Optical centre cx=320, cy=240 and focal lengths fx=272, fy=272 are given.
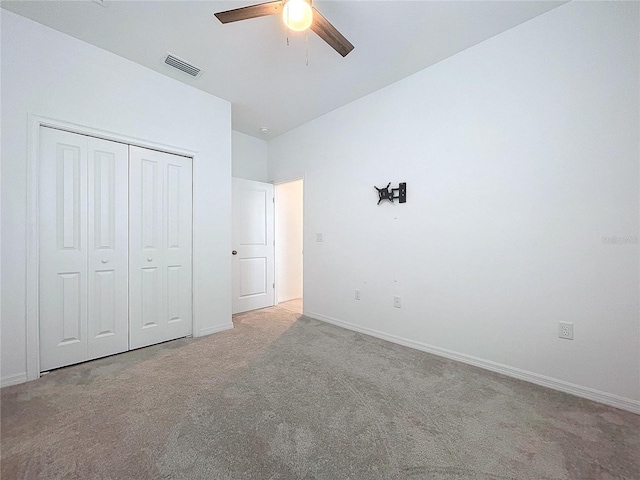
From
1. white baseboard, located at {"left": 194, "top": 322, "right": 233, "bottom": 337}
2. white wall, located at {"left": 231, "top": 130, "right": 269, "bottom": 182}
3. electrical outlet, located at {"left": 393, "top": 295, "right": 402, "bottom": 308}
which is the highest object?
white wall, located at {"left": 231, "top": 130, "right": 269, "bottom": 182}

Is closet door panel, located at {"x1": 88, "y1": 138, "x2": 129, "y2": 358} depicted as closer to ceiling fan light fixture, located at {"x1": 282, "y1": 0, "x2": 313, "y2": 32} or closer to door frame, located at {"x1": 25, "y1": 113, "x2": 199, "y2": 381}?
door frame, located at {"x1": 25, "y1": 113, "x2": 199, "y2": 381}

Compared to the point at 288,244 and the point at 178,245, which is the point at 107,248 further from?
the point at 288,244

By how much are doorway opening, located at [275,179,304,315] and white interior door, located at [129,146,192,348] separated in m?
1.71

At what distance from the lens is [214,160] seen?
3186mm

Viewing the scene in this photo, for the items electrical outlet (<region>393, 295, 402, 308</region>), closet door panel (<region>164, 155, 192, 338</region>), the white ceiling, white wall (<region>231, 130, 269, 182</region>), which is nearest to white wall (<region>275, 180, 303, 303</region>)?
white wall (<region>231, 130, 269, 182</region>)

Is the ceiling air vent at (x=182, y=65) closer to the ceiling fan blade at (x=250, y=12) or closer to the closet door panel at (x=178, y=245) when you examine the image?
the closet door panel at (x=178, y=245)

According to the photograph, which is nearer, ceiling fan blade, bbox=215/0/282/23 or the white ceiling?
ceiling fan blade, bbox=215/0/282/23

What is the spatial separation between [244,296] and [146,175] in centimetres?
210

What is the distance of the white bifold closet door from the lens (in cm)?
220

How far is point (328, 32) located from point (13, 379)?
11.1 ft

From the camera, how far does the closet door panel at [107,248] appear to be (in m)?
2.41

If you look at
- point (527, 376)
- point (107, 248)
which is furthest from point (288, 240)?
point (527, 376)

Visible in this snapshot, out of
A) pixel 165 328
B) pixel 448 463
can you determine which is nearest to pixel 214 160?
pixel 165 328

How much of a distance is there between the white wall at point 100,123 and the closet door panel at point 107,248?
31cm
